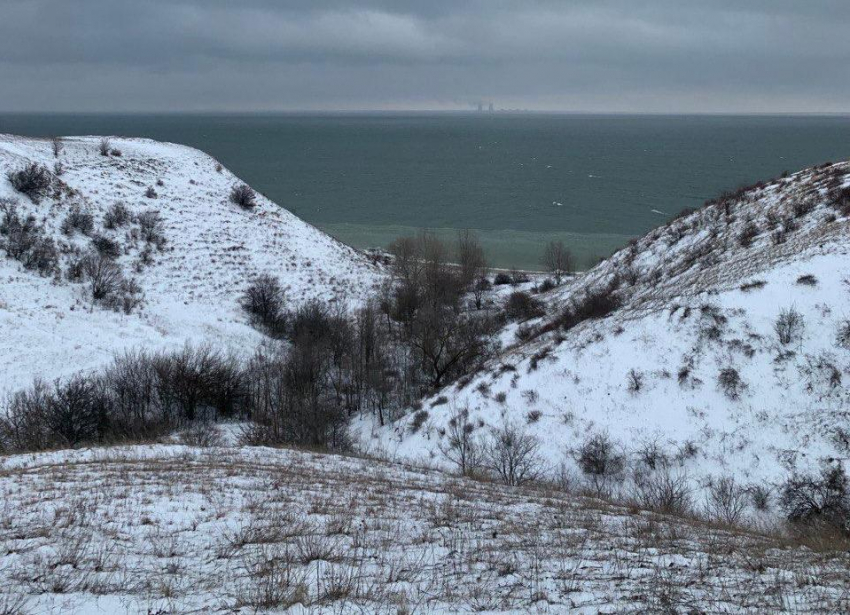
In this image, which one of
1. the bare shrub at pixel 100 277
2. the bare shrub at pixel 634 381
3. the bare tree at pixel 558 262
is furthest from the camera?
the bare tree at pixel 558 262

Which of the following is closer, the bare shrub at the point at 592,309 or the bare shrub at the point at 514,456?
the bare shrub at the point at 514,456

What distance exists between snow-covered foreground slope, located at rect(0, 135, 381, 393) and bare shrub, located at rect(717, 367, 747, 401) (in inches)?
867

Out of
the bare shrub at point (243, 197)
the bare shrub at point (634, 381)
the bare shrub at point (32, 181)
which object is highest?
the bare shrub at point (243, 197)

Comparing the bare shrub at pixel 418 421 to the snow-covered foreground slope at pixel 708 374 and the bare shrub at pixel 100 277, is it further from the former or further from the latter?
the bare shrub at pixel 100 277

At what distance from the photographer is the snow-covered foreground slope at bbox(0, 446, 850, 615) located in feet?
18.0

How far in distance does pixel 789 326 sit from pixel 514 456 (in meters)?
9.23

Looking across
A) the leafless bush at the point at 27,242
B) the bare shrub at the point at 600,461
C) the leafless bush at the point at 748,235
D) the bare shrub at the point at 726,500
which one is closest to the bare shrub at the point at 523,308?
the leafless bush at the point at 748,235

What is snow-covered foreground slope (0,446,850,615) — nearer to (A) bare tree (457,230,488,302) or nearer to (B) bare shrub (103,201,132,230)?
(B) bare shrub (103,201,132,230)

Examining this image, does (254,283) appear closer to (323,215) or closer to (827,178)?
(827,178)

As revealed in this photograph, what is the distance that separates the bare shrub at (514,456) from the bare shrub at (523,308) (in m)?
13.2

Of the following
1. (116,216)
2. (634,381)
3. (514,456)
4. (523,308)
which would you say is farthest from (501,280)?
(116,216)

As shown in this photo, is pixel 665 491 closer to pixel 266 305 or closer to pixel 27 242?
pixel 266 305

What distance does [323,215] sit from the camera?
7544cm

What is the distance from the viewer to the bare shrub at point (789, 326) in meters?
16.6
